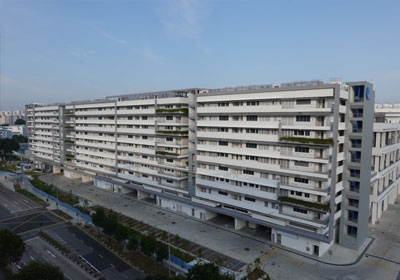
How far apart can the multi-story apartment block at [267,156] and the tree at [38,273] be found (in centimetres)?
3029

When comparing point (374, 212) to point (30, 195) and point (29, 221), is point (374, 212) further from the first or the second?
point (30, 195)

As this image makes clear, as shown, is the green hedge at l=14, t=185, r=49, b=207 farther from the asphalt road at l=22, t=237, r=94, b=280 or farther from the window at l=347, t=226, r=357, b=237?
the window at l=347, t=226, r=357, b=237

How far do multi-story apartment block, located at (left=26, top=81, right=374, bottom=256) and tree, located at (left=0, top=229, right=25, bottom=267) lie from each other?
30.8 meters

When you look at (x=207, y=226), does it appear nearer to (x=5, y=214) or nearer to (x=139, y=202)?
(x=139, y=202)

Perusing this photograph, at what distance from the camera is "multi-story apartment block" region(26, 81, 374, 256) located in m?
40.5

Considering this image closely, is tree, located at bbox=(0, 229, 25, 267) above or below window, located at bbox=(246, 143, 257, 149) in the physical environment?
below

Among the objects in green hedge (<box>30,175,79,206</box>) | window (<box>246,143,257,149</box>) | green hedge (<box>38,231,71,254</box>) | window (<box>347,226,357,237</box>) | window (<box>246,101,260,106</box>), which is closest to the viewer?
window (<box>347,226,357,237</box>)

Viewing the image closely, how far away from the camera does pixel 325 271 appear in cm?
3766

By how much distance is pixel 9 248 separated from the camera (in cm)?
3522

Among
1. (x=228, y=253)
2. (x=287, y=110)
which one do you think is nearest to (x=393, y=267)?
(x=228, y=253)

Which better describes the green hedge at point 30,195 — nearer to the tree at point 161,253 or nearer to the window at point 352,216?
the tree at point 161,253

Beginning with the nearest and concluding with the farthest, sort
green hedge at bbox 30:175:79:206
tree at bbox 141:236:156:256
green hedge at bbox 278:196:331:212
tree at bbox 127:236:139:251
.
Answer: tree at bbox 141:236:156:256
green hedge at bbox 278:196:331:212
tree at bbox 127:236:139:251
green hedge at bbox 30:175:79:206

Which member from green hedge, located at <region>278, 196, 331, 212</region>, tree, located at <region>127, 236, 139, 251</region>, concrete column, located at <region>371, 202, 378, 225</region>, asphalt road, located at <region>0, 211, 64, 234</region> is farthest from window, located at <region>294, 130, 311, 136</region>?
asphalt road, located at <region>0, 211, 64, 234</region>

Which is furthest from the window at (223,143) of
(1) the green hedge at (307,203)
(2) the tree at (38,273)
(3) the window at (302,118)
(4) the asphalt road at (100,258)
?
(2) the tree at (38,273)
